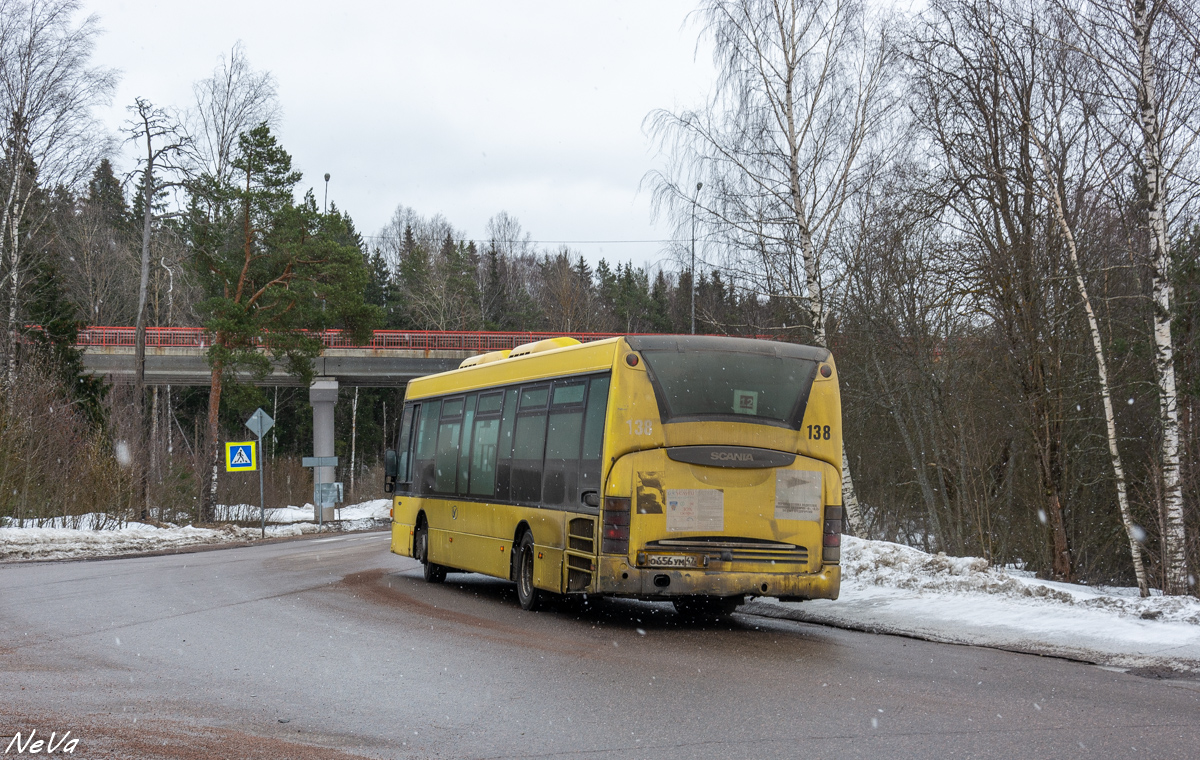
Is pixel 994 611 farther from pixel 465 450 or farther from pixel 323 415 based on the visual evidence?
pixel 323 415

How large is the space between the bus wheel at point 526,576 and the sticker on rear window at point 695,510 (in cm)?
Result: 246

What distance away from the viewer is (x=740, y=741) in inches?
241

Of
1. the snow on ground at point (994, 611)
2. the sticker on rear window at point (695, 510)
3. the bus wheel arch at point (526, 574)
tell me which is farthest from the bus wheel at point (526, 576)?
the snow on ground at point (994, 611)

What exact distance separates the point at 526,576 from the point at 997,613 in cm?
527

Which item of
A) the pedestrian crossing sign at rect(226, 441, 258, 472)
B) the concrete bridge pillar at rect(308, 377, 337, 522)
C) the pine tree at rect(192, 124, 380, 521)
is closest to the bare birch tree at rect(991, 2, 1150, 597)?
the pedestrian crossing sign at rect(226, 441, 258, 472)

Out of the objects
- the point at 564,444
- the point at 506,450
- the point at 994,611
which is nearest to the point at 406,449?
the point at 506,450

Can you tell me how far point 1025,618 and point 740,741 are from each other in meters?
5.68

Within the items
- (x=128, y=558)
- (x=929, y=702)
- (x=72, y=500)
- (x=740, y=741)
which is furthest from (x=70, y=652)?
(x=72, y=500)

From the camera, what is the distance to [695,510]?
11.2 metres

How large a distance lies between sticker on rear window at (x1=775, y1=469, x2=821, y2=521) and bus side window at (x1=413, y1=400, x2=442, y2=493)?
6955mm

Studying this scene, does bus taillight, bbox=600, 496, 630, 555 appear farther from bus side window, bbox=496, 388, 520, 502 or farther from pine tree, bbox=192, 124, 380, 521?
pine tree, bbox=192, 124, 380, 521

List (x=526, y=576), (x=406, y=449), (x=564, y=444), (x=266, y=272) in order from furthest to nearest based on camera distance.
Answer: (x=266, y=272) < (x=406, y=449) < (x=526, y=576) < (x=564, y=444)

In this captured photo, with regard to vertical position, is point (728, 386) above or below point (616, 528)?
above

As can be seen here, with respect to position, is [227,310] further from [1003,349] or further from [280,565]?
[1003,349]
